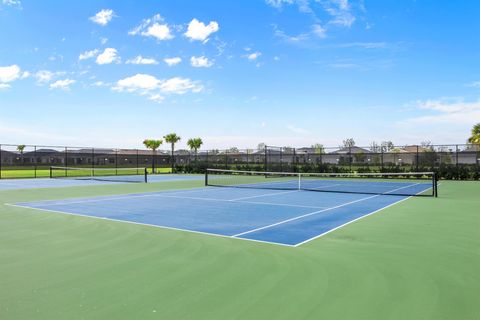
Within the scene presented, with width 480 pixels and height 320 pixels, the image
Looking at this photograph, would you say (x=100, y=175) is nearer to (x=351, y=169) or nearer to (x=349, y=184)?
(x=349, y=184)

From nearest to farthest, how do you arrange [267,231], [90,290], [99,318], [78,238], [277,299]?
1. [99,318]
2. [277,299]
3. [90,290]
4. [78,238]
5. [267,231]

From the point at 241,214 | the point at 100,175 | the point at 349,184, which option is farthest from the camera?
the point at 100,175

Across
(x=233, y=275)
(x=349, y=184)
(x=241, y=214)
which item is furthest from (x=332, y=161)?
(x=233, y=275)

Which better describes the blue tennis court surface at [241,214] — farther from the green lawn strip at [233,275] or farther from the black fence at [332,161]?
the black fence at [332,161]

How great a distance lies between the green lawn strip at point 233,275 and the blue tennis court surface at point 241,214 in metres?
0.58

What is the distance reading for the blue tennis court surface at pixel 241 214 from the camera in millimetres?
6730

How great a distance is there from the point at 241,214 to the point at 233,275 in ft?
15.1

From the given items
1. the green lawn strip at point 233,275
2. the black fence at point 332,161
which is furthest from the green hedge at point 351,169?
the green lawn strip at point 233,275

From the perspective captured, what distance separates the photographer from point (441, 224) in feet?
24.6

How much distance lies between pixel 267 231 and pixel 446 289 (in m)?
3.39

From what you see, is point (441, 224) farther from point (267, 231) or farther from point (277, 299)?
point (277, 299)

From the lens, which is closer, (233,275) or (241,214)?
(233,275)

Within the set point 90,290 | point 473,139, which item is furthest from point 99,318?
point 473,139

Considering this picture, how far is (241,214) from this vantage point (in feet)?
29.0
